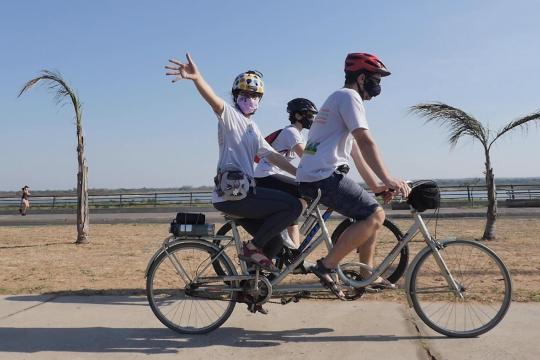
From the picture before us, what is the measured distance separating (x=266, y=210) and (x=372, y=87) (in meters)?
1.29

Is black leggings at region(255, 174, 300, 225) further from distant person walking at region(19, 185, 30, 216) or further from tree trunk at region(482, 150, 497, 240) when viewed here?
distant person walking at region(19, 185, 30, 216)

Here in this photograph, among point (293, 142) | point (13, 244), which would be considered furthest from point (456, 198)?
point (293, 142)

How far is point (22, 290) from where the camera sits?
18.5 ft

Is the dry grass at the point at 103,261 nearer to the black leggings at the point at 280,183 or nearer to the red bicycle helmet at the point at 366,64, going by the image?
the black leggings at the point at 280,183

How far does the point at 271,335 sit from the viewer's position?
12.6 feet

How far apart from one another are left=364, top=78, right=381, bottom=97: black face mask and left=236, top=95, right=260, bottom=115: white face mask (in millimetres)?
920

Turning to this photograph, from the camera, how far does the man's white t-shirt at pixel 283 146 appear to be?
501 centimetres

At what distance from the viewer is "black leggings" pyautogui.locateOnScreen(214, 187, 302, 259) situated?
3871 millimetres

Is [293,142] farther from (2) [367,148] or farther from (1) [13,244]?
(1) [13,244]

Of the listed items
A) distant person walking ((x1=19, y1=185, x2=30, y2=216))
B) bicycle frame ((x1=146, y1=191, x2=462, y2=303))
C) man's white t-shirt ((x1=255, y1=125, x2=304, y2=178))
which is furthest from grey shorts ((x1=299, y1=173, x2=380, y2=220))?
distant person walking ((x1=19, y1=185, x2=30, y2=216))

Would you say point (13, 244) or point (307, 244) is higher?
point (307, 244)

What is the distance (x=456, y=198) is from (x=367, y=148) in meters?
26.5

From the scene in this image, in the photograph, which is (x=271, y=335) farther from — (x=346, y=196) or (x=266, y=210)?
(x=346, y=196)

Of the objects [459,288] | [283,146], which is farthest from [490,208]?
[459,288]
